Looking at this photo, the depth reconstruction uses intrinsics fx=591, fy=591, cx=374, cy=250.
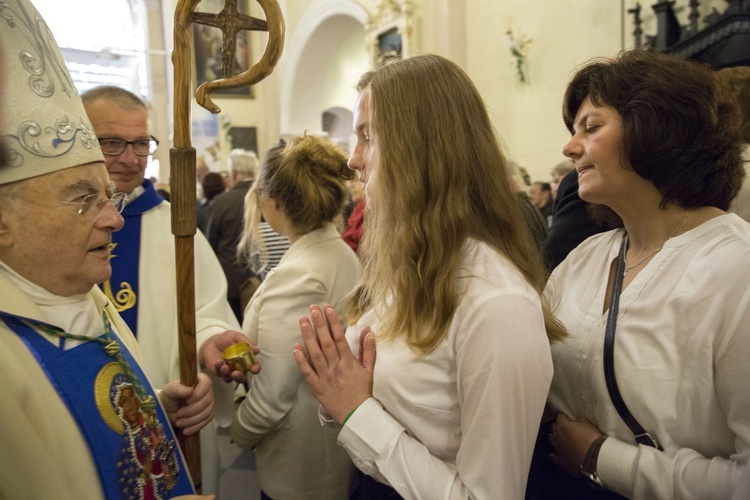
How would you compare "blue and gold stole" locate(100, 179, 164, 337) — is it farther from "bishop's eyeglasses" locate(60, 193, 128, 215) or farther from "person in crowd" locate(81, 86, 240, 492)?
"bishop's eyeglasses" locate(60, 193, 128, 215)

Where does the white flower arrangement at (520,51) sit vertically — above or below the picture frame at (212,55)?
below

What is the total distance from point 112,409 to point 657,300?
1225 mm

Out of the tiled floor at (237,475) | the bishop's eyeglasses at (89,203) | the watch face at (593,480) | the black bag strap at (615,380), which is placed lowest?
the tiled floor at (237,475)

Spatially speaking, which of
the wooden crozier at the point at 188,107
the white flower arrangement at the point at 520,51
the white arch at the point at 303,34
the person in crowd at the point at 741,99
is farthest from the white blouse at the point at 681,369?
the white arch at the point at 303,34

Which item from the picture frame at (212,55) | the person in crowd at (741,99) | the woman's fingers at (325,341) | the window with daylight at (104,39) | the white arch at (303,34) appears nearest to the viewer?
the woman's fingers at (325,341)

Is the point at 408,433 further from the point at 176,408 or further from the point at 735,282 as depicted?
the point at 735,282

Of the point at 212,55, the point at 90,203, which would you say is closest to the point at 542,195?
the point at 90,203

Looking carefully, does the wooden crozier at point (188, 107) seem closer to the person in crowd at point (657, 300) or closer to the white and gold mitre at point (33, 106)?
the white and gold mitre at point (33, 106)

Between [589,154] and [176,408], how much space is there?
1.27 meters

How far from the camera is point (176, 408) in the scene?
1553 mm

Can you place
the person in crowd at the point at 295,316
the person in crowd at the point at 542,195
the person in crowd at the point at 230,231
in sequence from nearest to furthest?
the person in crowd at the point at 295,316 → the person in crowd at the point at 230,231 → the person in crowd at the point at 542,195

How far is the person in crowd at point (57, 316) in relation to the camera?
1.08 m

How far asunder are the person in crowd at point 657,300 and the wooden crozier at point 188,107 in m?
0.84

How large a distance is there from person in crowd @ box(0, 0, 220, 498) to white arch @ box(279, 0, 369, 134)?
8818 millimetres
